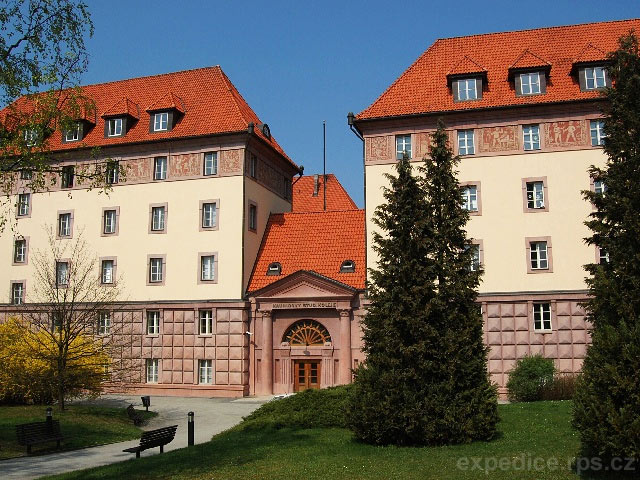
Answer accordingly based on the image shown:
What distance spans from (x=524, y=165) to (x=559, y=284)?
5801 millimetres

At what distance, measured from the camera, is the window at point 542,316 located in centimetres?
2941

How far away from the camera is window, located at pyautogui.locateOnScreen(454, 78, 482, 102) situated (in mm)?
31766

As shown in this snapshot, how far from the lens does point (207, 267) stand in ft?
113

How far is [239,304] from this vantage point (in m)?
33.3

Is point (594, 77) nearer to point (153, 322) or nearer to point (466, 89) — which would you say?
point (466, 89)

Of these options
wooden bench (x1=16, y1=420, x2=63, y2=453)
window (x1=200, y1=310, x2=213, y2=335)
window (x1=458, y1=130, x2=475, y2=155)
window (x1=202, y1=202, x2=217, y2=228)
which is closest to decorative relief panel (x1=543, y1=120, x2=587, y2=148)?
window (x1=458, y1=130, x2=475, y2=155)

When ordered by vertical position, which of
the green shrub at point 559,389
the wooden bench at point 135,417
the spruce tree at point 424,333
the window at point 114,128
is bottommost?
the wooden bench at point 135,417

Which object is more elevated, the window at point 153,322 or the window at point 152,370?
the window at point 153,322

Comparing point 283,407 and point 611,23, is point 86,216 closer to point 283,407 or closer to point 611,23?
point 283,407

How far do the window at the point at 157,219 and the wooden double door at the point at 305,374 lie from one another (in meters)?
10.6

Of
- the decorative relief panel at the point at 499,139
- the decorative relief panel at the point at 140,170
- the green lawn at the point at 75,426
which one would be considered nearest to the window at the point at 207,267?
the decorative relief panel at the point at 140,170

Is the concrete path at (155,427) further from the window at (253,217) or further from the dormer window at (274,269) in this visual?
the window at (253,217)

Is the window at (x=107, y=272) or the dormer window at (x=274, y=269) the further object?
the window at (x=107, y=272)

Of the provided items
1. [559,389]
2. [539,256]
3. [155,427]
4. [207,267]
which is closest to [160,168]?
[207,267]
